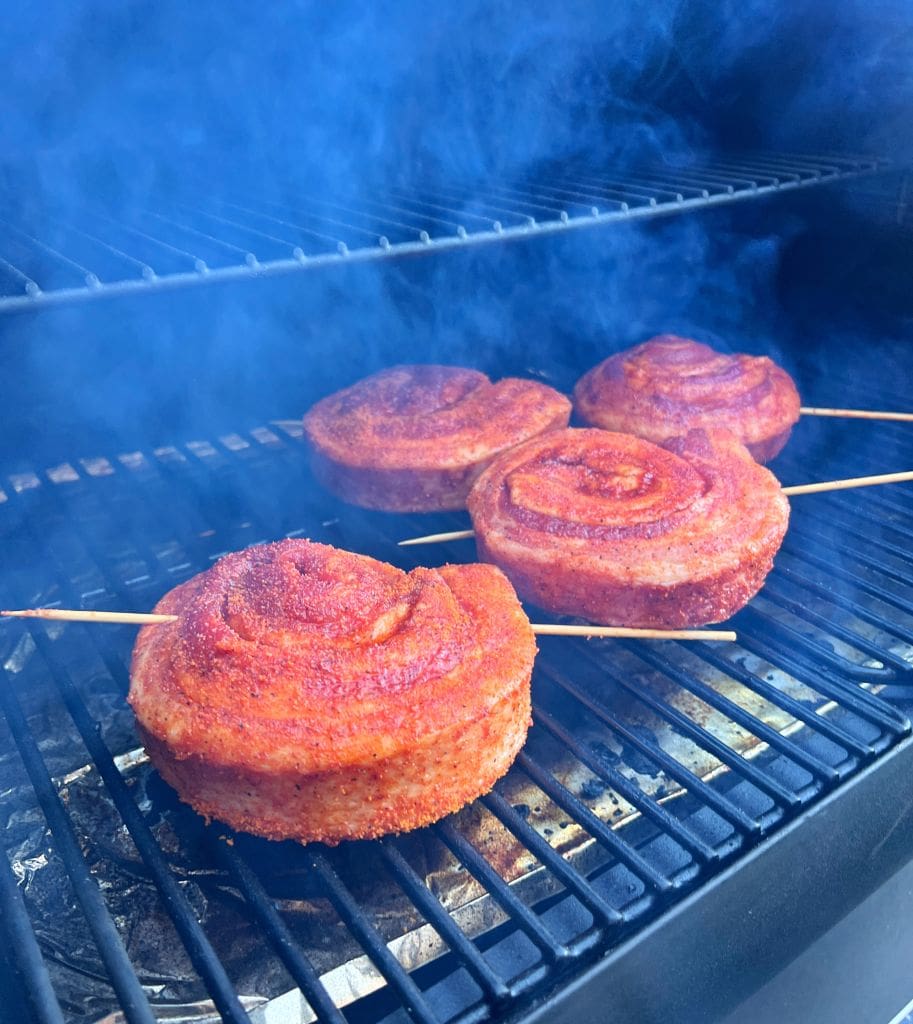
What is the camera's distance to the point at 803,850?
96.4 inches

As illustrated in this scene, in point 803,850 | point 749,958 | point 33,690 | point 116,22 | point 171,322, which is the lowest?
point 33,690

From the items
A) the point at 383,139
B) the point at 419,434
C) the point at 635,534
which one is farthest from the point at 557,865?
the point at 383,139

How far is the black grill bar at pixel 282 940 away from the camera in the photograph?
1972mm

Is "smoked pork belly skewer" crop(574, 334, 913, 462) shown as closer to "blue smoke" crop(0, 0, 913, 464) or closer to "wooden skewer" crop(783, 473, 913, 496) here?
"wooden skewer" crop(783, 473, 913, 496)

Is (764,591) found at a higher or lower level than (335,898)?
higher

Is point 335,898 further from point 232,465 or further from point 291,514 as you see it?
point 232,465

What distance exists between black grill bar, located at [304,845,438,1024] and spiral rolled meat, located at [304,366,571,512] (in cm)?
194

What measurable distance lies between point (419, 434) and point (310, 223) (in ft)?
3.74

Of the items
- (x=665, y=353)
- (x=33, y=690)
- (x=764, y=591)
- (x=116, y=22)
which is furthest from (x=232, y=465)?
(x=764, y=591)

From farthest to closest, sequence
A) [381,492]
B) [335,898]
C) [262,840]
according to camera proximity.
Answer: [381,492] < [262,840] < [335,898]

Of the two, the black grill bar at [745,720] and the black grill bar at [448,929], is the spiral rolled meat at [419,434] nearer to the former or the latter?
the black grill bar at [745,720]

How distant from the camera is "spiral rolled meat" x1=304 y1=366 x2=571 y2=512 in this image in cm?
401

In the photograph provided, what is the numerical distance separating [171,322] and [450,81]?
6.28ft

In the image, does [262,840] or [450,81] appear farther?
[450,81]
